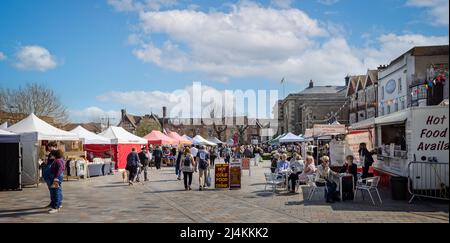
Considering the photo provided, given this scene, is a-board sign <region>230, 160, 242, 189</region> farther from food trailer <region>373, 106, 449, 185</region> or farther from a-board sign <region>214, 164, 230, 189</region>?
food trailer <region>373, 106, 449, 185</region>

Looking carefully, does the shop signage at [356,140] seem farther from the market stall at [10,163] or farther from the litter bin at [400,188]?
the market stall at [10,163]

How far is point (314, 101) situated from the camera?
73500 mm

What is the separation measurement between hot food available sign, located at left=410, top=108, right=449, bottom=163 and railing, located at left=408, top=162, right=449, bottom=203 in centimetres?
31

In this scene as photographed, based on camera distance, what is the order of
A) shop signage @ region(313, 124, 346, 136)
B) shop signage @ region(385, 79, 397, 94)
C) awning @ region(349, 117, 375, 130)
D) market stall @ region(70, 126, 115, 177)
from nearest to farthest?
awning @ region(349, 117, 375, 130)
shop signage @ region(313, 124, 346, 136)
market stall @ region(70, 126, 115, 177)
shop signage @ region(385, 79, 397, 94)

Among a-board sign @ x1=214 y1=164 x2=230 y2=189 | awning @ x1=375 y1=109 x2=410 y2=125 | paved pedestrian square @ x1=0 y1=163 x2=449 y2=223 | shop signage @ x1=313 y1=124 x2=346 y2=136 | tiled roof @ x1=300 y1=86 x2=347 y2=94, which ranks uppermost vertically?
tiled roof @ x1=300 y1=86 x2=347 y2=94

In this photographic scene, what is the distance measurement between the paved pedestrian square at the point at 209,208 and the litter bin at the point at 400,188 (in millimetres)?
353

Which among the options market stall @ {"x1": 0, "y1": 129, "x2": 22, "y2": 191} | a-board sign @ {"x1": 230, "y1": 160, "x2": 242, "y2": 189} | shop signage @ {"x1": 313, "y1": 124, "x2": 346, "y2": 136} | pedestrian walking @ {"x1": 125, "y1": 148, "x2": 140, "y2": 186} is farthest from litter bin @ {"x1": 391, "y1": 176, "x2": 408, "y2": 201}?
market stall @ {"x1": 0, "y1": 129, "x2": 22, "y2": 191}

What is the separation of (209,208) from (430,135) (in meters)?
6.87

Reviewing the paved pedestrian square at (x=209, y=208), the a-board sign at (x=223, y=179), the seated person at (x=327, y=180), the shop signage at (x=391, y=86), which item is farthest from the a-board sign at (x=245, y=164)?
the shop signage at (x=391, y=86)

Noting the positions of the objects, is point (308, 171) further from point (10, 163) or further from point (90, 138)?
point (90, 138)

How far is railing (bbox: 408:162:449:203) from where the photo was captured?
1249 cm

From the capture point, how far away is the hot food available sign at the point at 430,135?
12.8 metres

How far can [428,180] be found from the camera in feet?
41.5
